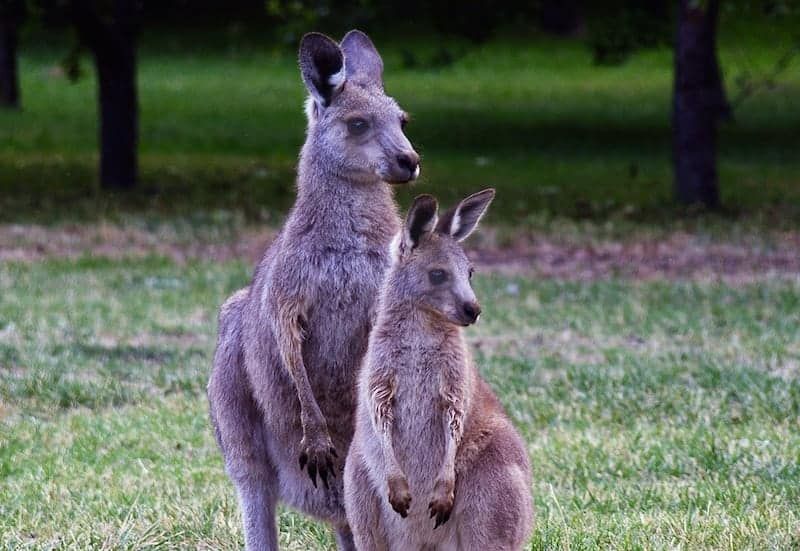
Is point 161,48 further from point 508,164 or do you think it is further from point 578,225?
point 578,225

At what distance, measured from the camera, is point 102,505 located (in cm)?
539

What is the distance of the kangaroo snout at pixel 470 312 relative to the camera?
3.89m

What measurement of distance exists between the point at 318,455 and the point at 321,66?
117 cm

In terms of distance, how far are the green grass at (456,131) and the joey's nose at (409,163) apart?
22.2 ft

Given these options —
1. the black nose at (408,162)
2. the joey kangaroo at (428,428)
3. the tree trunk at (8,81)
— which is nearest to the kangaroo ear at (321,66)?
the black nose at (408,162)

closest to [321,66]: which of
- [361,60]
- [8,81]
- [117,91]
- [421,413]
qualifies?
[361,60]

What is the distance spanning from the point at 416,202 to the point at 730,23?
1270 inches

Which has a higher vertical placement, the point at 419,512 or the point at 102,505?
the point at 419,512

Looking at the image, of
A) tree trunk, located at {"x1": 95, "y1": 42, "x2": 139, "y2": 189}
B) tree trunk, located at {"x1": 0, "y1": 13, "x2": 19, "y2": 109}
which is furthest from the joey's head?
tree trunk, located at {"x1": 0, "y1": 13, "x2": 19, "y2": 109}

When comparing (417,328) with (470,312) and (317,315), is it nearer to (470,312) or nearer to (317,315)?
(470,312)

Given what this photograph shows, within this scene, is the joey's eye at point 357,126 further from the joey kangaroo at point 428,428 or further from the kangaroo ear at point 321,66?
the joey kangaroo at point 428,428

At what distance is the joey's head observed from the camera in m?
3.96

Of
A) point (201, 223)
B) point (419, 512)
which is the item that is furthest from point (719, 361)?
point (201, 223)

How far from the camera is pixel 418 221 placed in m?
4.04
